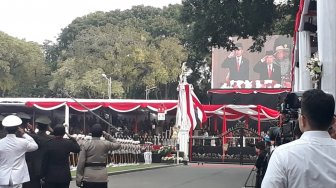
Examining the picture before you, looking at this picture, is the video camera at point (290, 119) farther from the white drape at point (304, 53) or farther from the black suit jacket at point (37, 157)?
the white drape at point (304, 53)

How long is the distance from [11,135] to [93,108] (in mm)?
25428

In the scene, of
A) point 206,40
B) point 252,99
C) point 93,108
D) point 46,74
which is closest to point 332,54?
point 206,40

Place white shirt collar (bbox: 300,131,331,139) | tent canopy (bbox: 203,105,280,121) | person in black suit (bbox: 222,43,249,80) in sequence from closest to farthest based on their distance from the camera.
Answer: white shirt collar (bbox: 300,131,331,139) < tent canopy (bbox: 203,105,280,121) < person in black suit (bbox: 222,43,249,80)

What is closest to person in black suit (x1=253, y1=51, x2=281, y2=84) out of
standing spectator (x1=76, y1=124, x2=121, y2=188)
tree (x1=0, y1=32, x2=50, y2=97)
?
tree (x1=0, y1=32, x2=50, y2=97)

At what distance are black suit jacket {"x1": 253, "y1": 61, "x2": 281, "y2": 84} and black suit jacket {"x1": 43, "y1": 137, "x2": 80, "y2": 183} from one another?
137 feet

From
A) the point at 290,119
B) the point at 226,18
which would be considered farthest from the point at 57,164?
the point at 226,18

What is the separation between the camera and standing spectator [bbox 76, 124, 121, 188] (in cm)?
788

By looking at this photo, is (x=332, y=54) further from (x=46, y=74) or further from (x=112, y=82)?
(x=46, y=74)

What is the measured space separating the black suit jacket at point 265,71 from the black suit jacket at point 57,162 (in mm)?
41902

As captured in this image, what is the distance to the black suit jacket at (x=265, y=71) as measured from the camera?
1909 inches

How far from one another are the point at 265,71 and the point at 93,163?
1648 inches

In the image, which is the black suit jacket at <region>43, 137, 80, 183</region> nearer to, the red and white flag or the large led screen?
the red and white flag

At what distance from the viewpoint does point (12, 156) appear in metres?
7.30

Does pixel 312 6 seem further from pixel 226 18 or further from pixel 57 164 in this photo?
pixel 57 164
